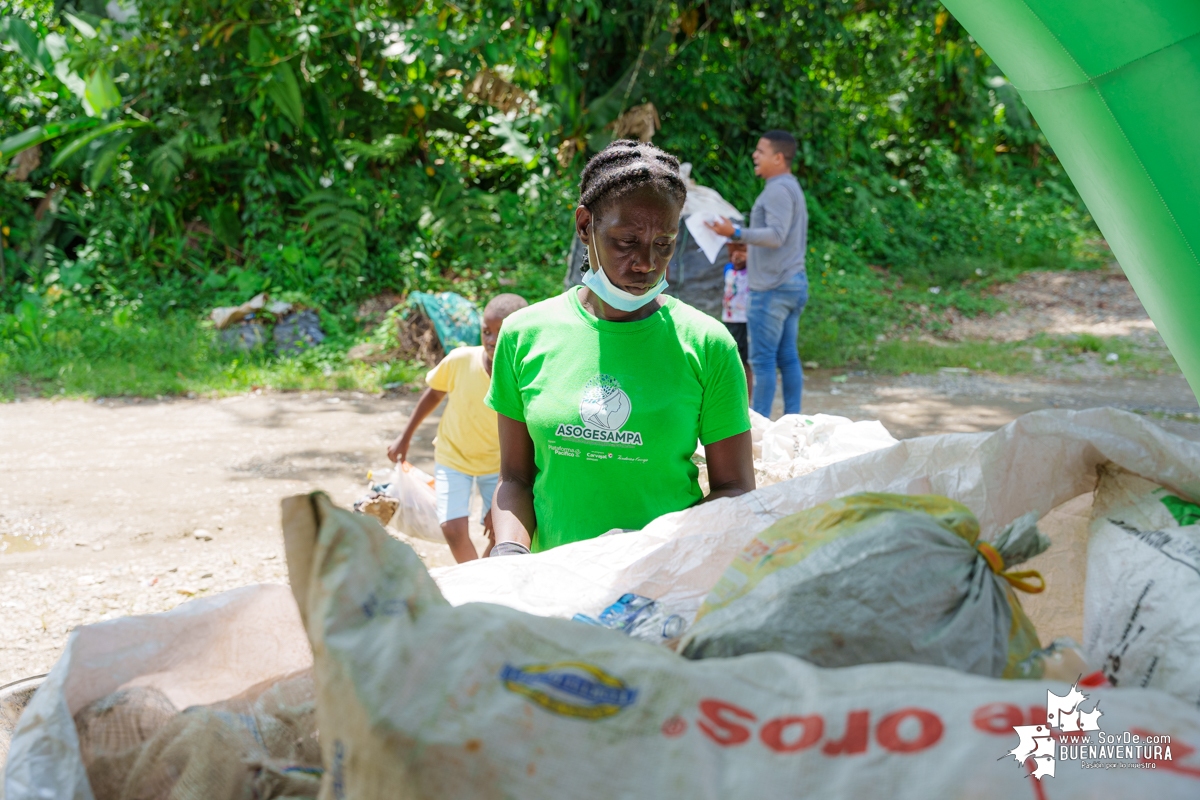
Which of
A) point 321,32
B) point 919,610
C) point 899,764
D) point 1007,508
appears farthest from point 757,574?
point 321,32

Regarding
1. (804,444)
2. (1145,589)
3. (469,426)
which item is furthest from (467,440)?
(1145,589)

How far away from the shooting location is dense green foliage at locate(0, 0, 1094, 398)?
31.8 feet

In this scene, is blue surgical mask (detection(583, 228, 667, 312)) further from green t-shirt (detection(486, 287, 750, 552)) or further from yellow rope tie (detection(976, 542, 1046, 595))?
yellow rope tie (detection(976, 542, 1046, 595))

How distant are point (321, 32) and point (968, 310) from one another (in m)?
7.69

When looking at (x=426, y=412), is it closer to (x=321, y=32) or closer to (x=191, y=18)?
(x=321, y=32)

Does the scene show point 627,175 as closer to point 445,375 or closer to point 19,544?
point 445,375

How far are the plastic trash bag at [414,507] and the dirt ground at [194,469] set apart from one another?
0.56m

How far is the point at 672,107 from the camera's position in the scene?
11383 millimetres

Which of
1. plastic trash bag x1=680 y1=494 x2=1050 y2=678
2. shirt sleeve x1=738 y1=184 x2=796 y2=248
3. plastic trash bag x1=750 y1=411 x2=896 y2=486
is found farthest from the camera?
shirt sleeve x1=738 y1=184 x2=796 y2=248

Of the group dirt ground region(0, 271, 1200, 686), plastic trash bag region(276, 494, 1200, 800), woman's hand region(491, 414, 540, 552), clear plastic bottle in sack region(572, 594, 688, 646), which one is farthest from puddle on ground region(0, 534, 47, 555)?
plastic trash bag region(276, 494, 1200, 800)

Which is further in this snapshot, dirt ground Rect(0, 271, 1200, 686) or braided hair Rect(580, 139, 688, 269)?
dirt ground Rect(0, 271, 1200, 686)

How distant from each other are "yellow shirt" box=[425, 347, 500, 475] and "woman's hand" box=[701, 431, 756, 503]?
6.11 feet

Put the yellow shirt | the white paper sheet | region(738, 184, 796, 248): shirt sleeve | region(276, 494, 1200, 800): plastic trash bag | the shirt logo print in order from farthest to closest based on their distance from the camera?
the white paper sheet
region(738, 184, 796, 248): shirt sleeve
the yellow shirt
the shirt logo print
region(276, 494, 1200, 800): plastic trash bag

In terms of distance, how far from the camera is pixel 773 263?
20.2ft
